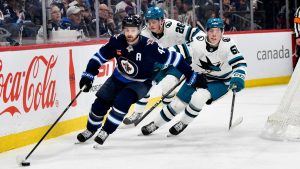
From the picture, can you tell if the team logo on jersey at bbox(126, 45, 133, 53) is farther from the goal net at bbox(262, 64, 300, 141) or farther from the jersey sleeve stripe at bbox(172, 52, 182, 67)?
the goal net at bbox(262, 64, 300, 141)

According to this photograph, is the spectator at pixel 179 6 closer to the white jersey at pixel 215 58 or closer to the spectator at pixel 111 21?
the spectator at pixel 111 21

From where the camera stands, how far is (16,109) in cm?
452

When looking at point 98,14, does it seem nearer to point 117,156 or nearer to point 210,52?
point 210,52

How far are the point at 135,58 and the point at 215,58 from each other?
0.83 meters

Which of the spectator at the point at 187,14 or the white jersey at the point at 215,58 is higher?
the spectator at the point at 187,14

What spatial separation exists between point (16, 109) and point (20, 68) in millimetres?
324

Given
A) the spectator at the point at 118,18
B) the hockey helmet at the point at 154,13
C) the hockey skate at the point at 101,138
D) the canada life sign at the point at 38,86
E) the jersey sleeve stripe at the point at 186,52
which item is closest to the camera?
the hockey skate at the point at 101,138

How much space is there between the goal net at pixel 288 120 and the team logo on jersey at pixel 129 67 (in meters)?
1.12

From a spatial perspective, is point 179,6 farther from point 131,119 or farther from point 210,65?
point 210,65

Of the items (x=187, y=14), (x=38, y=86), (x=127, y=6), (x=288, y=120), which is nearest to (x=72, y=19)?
(x=127, y=6)

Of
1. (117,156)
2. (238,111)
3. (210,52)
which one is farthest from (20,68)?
(238,111)

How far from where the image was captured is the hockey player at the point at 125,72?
435 cm

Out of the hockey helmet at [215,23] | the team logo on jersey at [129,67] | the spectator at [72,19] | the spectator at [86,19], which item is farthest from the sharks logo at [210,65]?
the spectator at [86,19]

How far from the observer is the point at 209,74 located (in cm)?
502
